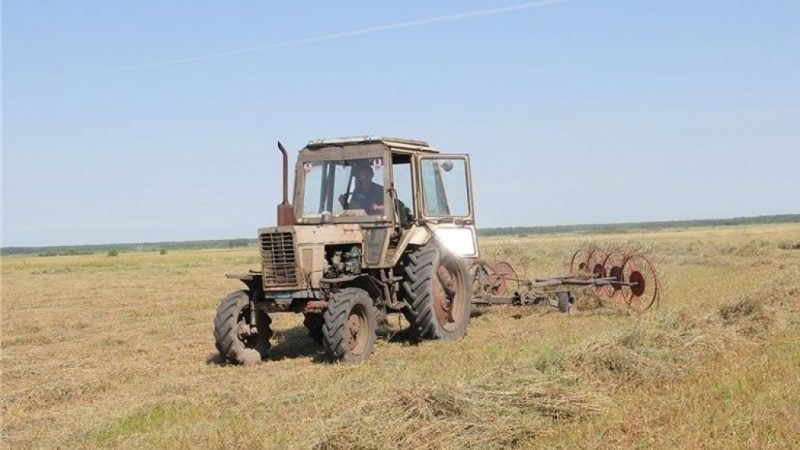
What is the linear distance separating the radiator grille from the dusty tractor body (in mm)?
11

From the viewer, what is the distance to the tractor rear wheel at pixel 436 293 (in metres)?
10.1

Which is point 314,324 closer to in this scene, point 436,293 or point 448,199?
point 436,293

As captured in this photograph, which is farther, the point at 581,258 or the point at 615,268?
the point at 581,258

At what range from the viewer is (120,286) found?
967 inches

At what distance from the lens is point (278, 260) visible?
9.48m

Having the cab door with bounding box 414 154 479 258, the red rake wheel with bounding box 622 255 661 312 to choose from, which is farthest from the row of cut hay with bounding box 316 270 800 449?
the red rake wheel with bounding box 622 255 661 312

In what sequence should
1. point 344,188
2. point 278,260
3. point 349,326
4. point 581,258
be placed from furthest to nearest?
point 581,258 < point 344,188 < point 278,260 < point 349,326

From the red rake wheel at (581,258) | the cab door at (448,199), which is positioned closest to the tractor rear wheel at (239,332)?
the cab door at (448,199)

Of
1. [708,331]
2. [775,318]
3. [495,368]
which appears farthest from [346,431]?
[775,318]

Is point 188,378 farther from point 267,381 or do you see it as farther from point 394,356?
point 394,356

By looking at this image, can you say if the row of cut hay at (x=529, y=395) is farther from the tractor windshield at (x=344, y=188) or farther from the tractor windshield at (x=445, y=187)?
the tractor windshield at (x=344, y=188)

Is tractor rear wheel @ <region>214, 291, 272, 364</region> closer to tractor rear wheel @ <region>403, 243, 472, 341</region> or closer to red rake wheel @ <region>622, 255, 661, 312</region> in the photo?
tractor rear wheel @ <region>403, 243, 472, 341</region>

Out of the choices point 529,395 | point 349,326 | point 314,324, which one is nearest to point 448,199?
point 314,324

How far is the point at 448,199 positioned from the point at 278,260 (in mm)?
2986
